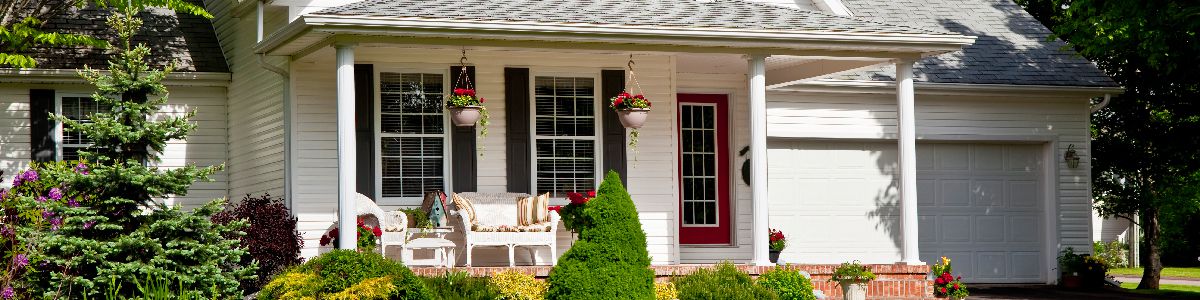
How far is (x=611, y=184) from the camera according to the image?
12219mm

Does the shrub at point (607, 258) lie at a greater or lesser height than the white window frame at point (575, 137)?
lesser

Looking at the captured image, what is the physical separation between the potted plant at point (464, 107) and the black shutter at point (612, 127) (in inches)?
74.0

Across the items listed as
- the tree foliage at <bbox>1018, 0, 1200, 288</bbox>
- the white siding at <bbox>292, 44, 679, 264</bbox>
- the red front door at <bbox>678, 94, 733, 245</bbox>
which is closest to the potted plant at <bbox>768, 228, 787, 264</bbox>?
the red front door at <bbox>678, 94, 733, 245</bbox>

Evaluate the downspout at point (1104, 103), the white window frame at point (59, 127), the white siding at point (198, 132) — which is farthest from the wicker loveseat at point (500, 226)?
the downspout at point (1104, 103)

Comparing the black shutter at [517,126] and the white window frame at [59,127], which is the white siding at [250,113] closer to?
the white window frame at [59,127]

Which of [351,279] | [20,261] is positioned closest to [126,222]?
[20,261]

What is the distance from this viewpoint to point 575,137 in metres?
15.7

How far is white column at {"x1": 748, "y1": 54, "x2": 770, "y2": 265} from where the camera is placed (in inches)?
557

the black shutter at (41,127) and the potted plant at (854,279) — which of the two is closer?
the potted plant at (854,279)

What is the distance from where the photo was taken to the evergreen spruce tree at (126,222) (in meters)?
12.3

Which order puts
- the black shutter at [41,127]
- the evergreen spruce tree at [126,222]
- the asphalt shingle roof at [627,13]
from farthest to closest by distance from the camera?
the black shutter at [41,127] < the asphalt shingle roof at [627,13] < the evergreen spruce tree at [126,222]

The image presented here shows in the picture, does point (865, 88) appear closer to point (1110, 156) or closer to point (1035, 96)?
point (1035, 96)

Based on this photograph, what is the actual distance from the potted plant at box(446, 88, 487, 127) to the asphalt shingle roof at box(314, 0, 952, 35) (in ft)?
2.82

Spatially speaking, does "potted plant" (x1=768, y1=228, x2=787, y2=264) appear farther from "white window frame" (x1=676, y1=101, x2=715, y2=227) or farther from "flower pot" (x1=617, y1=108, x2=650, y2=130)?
"flower pot" (x1=617, y1=108, x2=650, y2=130)
